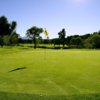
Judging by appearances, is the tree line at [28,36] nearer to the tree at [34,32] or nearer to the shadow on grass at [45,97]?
the tree at [34,32]

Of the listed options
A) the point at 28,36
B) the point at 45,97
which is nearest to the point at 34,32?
the point at 28,36

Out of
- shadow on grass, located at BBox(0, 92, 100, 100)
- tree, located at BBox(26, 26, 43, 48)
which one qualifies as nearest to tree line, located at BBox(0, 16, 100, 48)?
tree, located at BBox(26, 26, 43, 48)

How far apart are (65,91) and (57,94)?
25.5 inches

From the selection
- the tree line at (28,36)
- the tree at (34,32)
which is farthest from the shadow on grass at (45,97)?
the tree at (34,32)

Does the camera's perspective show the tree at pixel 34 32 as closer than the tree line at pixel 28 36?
No

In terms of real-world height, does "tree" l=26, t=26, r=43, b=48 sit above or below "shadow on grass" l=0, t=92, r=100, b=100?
above

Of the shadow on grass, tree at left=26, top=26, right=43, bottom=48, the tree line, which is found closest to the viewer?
the shadow on grass

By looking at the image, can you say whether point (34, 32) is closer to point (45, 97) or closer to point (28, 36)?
point (28, 36)

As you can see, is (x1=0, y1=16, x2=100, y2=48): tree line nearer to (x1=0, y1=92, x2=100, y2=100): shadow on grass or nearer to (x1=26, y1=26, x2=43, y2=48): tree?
(x1=26, y1=26, x2=43, y2=48): tree

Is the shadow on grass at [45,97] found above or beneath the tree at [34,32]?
beneath

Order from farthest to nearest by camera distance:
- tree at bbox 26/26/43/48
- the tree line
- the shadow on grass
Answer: tree at bbox 26/26/43/48 < the tree line < the shadow on grass

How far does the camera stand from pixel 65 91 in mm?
10484

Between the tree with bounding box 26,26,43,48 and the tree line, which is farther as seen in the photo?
the tree with bounding box 26,26,43,48

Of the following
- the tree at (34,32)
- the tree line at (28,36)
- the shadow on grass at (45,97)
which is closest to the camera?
the shadow on grass at (45,97)
